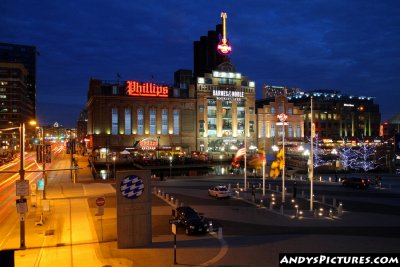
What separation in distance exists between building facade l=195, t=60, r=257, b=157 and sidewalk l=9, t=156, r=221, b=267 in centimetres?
8215

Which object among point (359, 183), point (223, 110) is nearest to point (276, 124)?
point (223, 110)

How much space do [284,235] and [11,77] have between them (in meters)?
174

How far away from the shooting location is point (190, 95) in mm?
121125

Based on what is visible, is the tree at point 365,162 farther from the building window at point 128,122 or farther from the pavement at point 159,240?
the building window at point 128,122

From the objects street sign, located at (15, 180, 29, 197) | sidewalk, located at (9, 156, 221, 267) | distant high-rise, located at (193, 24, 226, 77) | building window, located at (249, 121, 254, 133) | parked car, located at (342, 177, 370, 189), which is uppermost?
distant high-rise, located at (193, 24, 226, 77)

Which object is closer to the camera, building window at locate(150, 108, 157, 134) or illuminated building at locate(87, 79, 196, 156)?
illuminated building at locate(87, 79, 196, 156)

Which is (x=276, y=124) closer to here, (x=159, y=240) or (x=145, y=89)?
(x=145, y=89)

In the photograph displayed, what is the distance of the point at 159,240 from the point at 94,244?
432 cm

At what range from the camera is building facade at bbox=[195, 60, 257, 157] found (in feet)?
400

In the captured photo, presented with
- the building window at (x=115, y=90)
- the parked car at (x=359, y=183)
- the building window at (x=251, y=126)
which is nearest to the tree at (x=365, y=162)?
the parked car at (x=359, y=183)

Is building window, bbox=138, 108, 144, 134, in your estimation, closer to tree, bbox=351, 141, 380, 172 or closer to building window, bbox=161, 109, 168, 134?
building window, bbox=161, 109, 168, 134

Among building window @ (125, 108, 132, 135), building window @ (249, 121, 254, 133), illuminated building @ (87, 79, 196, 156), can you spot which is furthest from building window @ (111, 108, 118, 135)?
building window @ (249, 121, 254, 133)

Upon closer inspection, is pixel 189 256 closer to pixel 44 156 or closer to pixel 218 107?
pixel 44 156

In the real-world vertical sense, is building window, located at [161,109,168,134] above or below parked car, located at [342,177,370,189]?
above
